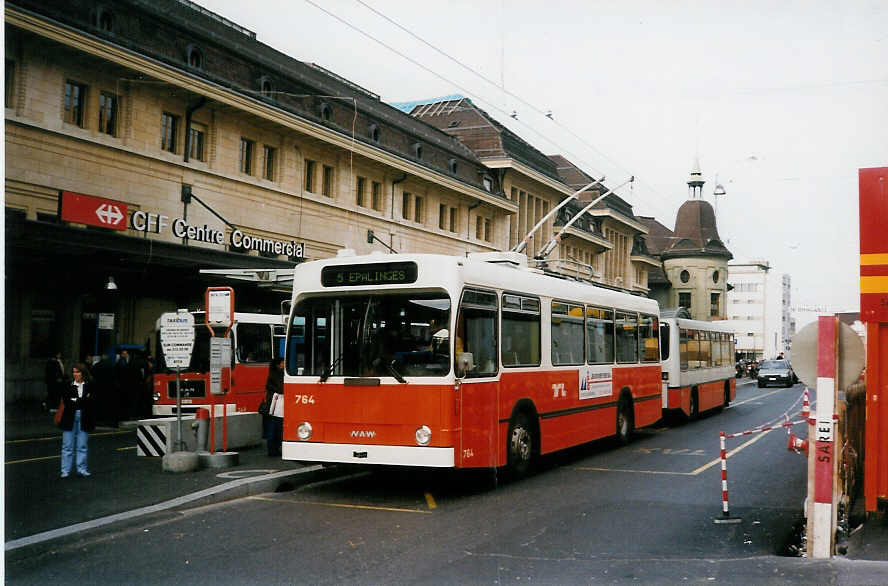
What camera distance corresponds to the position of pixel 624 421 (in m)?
18.1

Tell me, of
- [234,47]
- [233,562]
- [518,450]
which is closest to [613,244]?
[234,47]

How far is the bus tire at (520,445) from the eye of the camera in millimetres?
12742

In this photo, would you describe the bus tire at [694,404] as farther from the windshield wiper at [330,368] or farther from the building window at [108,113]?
the building window at [108,113]

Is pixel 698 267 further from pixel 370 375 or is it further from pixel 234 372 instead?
pixel 370 375

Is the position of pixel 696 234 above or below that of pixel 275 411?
above

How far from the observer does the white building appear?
13800 centimetres

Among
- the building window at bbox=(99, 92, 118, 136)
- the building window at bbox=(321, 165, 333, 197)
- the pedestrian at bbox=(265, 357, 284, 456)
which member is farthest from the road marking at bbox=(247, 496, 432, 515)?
the building window at bbox=(321, 165, 333, 197)

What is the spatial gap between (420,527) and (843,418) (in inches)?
198

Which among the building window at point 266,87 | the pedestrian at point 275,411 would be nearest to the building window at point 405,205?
the building window at point 266,87

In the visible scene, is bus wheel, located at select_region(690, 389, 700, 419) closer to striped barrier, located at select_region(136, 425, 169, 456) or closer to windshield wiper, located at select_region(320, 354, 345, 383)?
striped barrier, located at select_region(136, 425, 169, 456)

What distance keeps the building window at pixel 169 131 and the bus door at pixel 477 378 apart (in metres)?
18.8

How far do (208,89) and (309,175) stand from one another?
7.06 meters

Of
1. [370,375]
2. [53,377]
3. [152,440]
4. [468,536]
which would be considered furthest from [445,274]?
[53,377]

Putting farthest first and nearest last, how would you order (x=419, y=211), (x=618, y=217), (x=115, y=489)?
1. (x=618, y=217)
2. (x=419, y=211)
3. (x=115, y=489)
